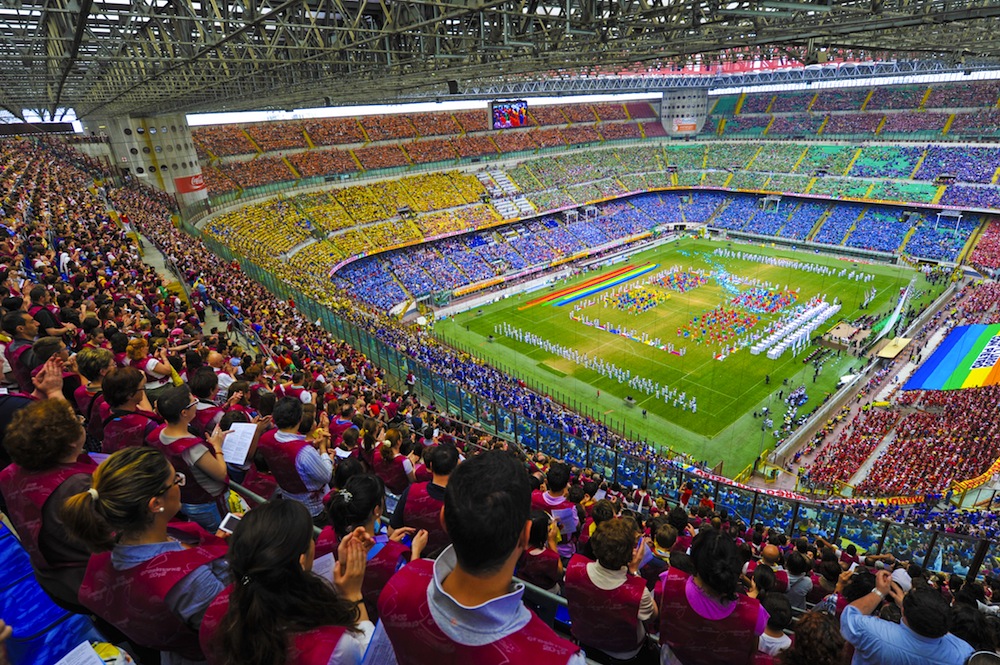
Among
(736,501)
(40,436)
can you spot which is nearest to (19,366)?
(40,436)

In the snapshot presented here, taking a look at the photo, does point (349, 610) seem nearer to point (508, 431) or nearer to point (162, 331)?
point (162, 331)

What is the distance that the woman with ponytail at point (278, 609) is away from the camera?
211cm

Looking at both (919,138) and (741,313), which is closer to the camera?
(741,313)

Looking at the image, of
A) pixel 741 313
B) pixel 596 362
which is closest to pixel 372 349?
pixel 596 362

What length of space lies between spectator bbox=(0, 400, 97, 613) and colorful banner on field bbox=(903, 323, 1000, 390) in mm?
27551

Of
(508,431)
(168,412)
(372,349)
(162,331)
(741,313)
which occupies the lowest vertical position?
(741,313)

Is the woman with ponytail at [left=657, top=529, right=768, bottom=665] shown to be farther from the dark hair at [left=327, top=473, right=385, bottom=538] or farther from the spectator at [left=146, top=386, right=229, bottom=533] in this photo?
the spectator at [left=146, top=386, right=229, bottom=533]

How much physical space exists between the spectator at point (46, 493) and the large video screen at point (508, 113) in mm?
53453

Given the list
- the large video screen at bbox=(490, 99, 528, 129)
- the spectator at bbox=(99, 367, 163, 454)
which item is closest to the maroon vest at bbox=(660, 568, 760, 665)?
the spectator at bbox=(99, 367, 163, 454)

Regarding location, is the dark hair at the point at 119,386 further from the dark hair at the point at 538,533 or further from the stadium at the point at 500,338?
the dark hair at the point at 538,533

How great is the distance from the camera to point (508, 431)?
18766mm

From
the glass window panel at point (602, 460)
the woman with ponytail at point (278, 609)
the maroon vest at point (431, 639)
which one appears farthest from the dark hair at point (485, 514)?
the glass window panel at point (602, 460)

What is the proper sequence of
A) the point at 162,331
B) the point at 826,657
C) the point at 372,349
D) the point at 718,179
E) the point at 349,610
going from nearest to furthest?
1. the point at 349,610
2. the point at 826,657
3. the point at 162,331
4. the point at 372,349
5. the point at 718,179

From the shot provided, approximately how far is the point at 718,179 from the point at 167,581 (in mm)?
66244
